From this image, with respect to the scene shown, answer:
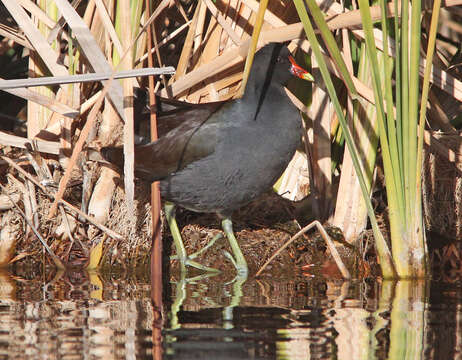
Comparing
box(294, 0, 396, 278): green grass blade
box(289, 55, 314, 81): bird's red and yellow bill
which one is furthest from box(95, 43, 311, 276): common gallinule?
box(294, 0, 396, 278): green grass blade

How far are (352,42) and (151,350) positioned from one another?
2.71 m

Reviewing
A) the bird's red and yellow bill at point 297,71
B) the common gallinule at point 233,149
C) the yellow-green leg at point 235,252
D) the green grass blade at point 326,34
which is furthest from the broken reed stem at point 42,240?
the green grass blade at point 326,34

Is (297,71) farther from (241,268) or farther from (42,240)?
(42,240)

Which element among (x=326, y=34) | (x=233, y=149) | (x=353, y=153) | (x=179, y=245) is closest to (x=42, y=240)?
(x=179, y=245)

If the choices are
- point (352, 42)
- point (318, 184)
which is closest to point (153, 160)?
point (318, 184)

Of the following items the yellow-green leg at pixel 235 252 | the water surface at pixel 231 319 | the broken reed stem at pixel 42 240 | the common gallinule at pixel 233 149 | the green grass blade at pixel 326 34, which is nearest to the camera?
the water surface at pixel 231 319

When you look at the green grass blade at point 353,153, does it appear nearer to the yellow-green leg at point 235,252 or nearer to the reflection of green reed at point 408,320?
the reflection of green reed at point 408,320

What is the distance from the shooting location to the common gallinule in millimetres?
4355

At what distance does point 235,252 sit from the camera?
15.4 ft

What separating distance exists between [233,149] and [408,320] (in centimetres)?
152

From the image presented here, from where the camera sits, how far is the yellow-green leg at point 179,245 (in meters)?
4.69

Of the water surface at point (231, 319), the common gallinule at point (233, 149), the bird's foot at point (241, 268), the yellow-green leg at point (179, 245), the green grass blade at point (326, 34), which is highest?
the green grass blade at point (326, 34)

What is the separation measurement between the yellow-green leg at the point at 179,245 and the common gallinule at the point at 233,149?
0.23 metres

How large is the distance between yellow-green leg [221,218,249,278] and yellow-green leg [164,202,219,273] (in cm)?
15
